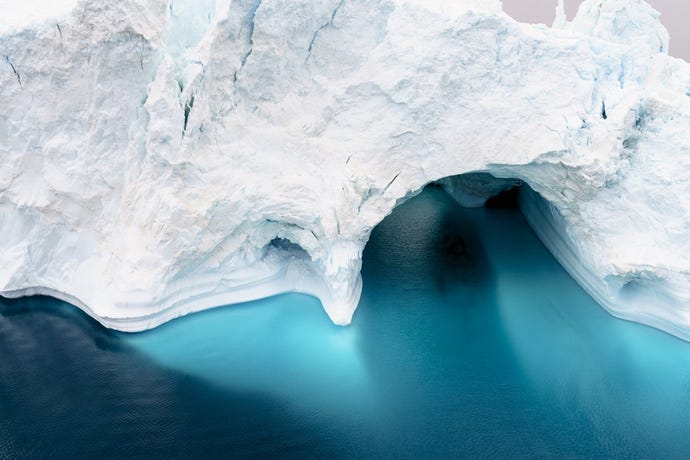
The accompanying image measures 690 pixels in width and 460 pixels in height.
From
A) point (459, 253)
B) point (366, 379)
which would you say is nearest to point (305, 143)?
point (366, 379)

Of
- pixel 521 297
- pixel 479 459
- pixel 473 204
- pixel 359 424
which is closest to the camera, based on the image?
pixel 479 459

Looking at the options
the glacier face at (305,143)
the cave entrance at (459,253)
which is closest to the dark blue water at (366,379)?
the cave entrance at (459,253)

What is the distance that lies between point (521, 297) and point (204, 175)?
17.4ft

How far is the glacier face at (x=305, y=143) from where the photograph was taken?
6582mm

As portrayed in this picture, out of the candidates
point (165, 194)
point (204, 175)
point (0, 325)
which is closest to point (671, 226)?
point (204, 175)

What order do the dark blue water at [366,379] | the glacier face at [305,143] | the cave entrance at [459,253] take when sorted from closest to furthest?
the dark blue water at [366,379] < the glacier face at [305,143] < the cave entrance at [459,253]

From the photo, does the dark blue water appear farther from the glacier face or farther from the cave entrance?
the glacier face

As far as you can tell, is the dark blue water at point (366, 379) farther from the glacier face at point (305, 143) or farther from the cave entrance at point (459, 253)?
the glacier face at point (305, 143)

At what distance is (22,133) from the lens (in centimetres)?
668

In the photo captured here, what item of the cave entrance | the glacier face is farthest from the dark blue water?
the glacier face

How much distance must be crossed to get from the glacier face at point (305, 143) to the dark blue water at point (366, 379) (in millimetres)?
545

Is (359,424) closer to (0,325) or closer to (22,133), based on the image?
(0,325)

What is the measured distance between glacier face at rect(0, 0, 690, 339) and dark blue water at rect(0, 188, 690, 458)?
55 cm

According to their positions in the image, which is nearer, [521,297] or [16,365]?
[16,365]
